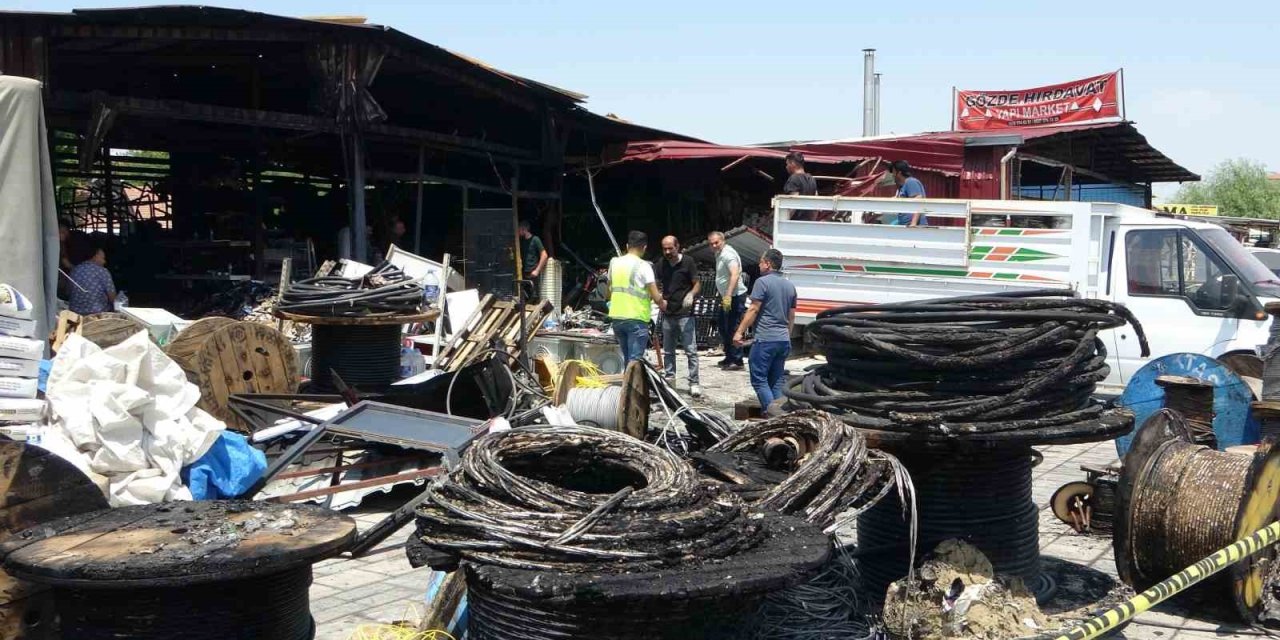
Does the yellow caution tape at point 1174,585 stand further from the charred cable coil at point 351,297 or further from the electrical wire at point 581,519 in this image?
the charred cable coil at point 351,297

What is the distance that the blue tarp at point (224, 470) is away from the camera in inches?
231

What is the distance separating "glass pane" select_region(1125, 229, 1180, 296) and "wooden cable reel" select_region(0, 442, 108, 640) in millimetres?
10774

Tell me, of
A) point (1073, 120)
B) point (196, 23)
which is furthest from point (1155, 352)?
point (1073, 120)

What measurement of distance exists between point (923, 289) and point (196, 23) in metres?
8.93

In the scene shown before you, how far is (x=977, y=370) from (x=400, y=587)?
331 cm

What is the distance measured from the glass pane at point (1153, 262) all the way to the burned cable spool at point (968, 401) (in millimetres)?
7066

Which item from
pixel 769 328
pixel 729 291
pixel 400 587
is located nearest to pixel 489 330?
pixel 769 328

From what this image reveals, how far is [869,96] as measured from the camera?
4075 cm

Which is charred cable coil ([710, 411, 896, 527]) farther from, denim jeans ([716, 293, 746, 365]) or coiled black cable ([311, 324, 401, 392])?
denim jeans ([716, 293, 746, 365])

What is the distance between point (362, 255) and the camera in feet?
49.2

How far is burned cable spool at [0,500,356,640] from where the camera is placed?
3717mm

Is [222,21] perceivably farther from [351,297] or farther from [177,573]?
[177,573]

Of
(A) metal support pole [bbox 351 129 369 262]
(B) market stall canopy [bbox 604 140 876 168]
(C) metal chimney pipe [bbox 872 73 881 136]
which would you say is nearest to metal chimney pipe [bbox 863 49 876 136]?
(C) metal chimney pipe [bbox 872 73 881 136]

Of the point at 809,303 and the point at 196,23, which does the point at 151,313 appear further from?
the point at 809,303
